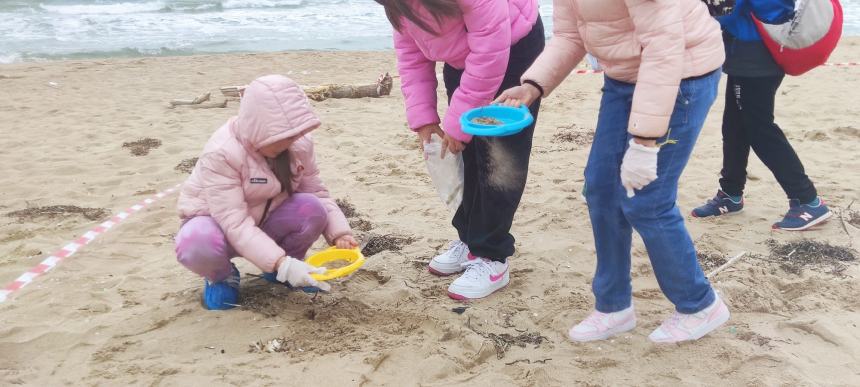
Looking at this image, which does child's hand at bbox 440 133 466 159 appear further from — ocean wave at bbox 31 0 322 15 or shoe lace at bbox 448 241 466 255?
ocean wave at bbox 31 0 322 15

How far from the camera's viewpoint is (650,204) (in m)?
2.32

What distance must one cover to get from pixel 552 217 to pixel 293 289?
164 centimetres

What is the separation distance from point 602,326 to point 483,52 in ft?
3.72

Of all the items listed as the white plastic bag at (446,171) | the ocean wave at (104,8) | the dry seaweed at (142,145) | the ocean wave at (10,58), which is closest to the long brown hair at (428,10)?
the white plastic bag at (446,171)

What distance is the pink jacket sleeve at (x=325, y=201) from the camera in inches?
123

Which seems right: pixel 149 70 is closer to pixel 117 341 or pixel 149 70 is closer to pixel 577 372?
pixel 117 341

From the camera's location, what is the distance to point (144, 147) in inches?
228

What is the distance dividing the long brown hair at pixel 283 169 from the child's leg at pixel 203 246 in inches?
12.3

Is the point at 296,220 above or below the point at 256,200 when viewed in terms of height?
below

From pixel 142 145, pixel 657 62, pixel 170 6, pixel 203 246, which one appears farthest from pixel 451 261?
pixel 170 6

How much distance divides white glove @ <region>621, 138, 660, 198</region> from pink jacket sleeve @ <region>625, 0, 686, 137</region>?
0.19 ft

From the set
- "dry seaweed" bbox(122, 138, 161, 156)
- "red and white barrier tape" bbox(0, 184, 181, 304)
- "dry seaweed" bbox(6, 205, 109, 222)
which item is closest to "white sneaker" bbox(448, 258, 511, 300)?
"red and white barrier tape" bbox(0, 184, 181, 304)

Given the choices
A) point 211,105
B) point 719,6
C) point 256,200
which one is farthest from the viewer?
point 211,105

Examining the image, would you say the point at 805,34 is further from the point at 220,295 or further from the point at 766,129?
the point at 220,295
